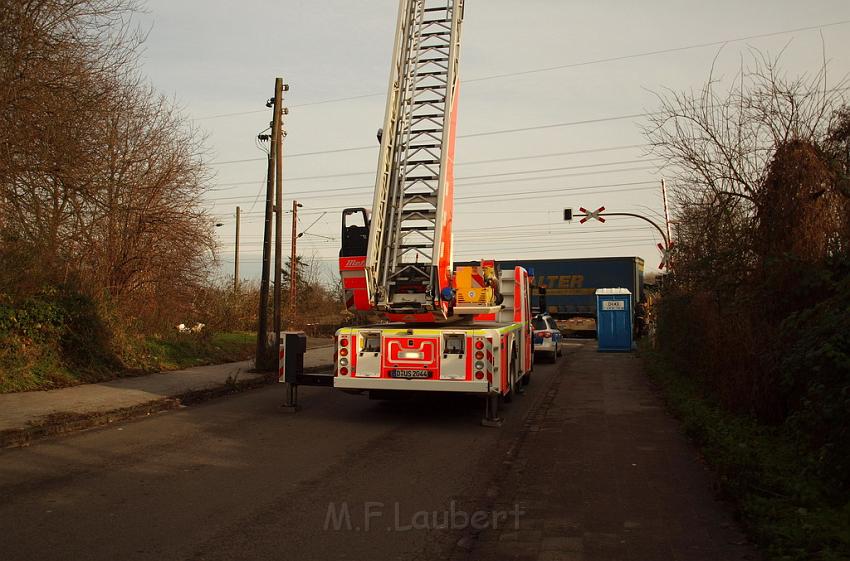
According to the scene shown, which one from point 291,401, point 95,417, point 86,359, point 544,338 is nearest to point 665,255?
point 544,338

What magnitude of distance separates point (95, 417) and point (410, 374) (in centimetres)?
487

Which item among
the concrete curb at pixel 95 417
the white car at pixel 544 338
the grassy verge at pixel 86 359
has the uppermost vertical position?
the white car at pixel 544 338

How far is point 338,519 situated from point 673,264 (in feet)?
56.1

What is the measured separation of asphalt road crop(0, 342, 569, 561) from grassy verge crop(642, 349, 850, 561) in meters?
2.27

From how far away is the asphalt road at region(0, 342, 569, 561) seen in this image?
18.6ft

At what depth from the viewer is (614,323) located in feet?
101

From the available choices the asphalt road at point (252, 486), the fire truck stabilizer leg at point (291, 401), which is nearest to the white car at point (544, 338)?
the asphalt road at point (252, 486)

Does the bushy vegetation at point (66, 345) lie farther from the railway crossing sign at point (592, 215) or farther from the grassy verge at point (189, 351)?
the railway crossing sign at point (592, 215)

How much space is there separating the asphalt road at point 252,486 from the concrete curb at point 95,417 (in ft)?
1.22

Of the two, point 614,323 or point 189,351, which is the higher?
point 614,323

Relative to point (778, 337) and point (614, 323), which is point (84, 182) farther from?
point (614, 323)

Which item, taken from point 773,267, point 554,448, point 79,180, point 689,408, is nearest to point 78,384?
point 79,180

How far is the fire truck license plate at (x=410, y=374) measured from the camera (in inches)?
445

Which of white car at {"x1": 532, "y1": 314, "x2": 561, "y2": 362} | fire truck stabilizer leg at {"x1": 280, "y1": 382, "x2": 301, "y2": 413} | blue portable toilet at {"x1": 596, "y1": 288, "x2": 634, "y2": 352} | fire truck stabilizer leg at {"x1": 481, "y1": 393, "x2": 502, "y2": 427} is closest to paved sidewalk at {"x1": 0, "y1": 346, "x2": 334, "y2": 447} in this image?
fire truck stabilizer leg at {"x1": 280, "y1": 382, "x2": 301, "y2": 413}
